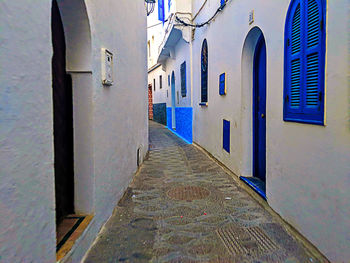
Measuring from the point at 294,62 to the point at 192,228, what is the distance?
2020mm

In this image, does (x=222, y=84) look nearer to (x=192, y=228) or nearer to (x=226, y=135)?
(x=226, y=135)

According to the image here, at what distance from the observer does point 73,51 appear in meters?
2.82

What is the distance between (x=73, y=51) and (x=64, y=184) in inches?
48.5

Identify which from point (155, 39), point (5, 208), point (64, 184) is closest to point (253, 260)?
point (64, 184)

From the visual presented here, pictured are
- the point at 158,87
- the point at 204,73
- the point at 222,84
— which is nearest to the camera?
the point at 222,84

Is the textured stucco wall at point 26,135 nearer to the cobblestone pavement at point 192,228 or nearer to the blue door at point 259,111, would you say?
the cobblestone pavement at point 192,228

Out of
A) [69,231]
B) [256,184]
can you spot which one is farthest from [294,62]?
[69,231]

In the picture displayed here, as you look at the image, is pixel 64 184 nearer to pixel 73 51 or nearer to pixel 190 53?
pixel 73 51

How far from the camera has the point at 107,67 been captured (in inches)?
129

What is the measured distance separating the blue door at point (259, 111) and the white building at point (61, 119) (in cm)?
202

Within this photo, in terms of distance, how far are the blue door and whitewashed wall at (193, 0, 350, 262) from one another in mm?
115

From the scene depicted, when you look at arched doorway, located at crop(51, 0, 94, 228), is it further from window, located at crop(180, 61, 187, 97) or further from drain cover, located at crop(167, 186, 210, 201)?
window, located at crop(180, 61, 187, 97)

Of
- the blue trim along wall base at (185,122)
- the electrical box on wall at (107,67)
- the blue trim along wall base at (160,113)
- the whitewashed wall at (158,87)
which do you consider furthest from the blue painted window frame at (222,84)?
the blue trim along wall base at (160,113)

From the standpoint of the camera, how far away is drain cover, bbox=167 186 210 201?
14.4ft
